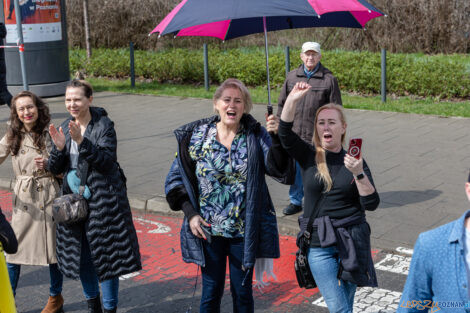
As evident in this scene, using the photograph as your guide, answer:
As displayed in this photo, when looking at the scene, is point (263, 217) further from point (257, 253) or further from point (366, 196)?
point (366, 196)

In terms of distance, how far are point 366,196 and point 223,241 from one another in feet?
3.26

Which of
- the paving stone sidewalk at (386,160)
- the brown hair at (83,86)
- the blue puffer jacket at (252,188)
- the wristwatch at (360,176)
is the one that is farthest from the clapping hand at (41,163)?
A: the paving stone sidewalk at (386,160)

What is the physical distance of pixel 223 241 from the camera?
4.42 m

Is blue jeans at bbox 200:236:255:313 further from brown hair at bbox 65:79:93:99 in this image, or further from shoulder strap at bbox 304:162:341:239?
brown hair at bbox 65:79:93:99

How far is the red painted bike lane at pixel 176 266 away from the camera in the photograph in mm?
5574

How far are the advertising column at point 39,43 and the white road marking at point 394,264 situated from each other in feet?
38.0

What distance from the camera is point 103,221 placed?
4.81 meters

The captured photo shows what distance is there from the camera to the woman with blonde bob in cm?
410

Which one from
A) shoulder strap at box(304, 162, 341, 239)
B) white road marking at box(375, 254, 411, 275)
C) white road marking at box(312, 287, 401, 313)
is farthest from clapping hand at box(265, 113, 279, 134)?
white road marking at box(375, 254, 411, 275)

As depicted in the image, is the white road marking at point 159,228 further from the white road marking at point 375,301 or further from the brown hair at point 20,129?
the white road marking at point 375,301

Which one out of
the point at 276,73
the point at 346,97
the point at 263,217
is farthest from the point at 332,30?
the point at 263,217

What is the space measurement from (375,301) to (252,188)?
69.2 inches

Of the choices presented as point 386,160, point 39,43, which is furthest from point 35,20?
point 386,160

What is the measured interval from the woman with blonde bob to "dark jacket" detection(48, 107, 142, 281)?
1343 millimetres
